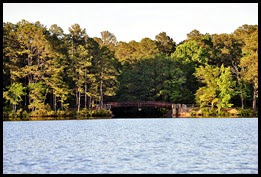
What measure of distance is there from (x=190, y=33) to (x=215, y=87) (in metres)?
24.4

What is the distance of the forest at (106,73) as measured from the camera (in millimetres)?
66062

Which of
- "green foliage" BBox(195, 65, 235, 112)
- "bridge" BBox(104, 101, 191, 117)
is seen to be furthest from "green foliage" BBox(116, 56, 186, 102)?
"green foliage" BBox(195, 65, 235, 112)

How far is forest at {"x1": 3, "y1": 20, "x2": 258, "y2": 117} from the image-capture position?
66062mm

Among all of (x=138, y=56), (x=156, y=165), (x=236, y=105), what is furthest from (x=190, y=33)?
(x=156, y=165)

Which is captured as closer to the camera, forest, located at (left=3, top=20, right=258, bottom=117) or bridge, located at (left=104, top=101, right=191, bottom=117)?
forest, located at (left=3, top=20, right=258, bottom=117)

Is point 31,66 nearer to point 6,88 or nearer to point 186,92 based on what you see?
point 6,88

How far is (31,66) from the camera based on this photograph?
216 ft

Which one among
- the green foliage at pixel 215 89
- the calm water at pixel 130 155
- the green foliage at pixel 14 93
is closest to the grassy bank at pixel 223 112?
the green foliage at pixel 215 89

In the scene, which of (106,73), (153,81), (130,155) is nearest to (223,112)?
(153,81)

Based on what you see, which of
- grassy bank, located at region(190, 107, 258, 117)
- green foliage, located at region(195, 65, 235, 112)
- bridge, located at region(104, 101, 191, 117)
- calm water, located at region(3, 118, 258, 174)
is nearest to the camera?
calm water, located at region(3, 118, 258, 174)

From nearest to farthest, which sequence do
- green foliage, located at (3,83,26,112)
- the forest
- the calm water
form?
the calm water
green foliage, located at (3,83,26,112)
the forest

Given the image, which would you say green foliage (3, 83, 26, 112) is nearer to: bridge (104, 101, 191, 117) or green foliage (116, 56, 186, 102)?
bridge (104, 101, 191, 117)

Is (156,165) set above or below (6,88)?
below

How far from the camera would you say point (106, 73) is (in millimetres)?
73750
